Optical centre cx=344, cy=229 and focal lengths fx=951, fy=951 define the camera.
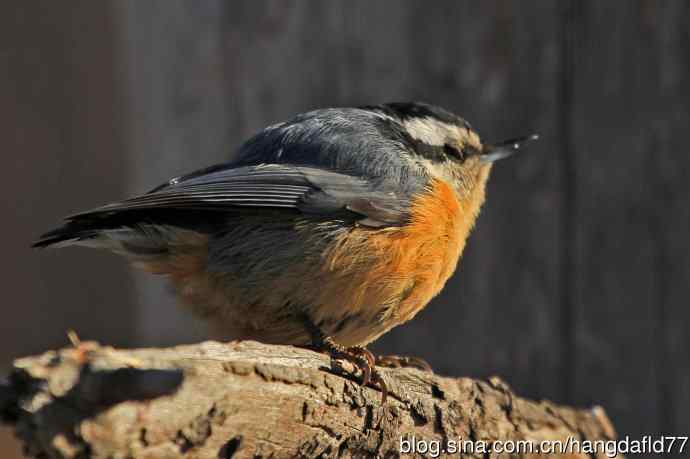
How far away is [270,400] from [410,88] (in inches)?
87.9

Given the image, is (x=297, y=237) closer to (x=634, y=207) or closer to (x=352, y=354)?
Result: (x=352, y=354)

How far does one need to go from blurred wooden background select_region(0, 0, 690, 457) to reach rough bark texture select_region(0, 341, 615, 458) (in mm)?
1055

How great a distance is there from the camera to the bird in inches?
114

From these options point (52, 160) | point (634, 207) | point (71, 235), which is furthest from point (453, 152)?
point (52, 160)

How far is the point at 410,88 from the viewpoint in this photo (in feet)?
13.2


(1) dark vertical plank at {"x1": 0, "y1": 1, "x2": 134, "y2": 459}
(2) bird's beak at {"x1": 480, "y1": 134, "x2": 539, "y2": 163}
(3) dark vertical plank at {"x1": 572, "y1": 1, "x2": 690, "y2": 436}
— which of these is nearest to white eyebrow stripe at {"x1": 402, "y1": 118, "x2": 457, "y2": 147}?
(2) bird's beak at {"x1": 480, "y1": 134, "x2": 539, "y2": 163}

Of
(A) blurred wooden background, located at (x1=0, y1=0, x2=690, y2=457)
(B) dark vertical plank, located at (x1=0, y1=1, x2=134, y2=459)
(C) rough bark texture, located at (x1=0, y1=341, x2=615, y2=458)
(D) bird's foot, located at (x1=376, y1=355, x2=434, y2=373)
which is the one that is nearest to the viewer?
(C) rough bark texture, located at (x1=0, y1=341, x2=615, y2=458)

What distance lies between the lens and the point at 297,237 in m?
2.95

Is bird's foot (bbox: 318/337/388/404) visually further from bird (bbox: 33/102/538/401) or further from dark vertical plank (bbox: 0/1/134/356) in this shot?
dark vertical plank (bbox: 0/1/134/356)

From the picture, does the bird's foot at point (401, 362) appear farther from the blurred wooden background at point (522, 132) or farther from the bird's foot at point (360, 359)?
the blurred wooden background at point (522, 132)

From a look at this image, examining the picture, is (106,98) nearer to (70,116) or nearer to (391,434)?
(70,116)

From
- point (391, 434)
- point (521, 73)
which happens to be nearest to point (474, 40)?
point (521, 73)

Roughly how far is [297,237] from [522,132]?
136 cm

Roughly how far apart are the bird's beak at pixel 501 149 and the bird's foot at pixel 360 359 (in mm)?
1060
